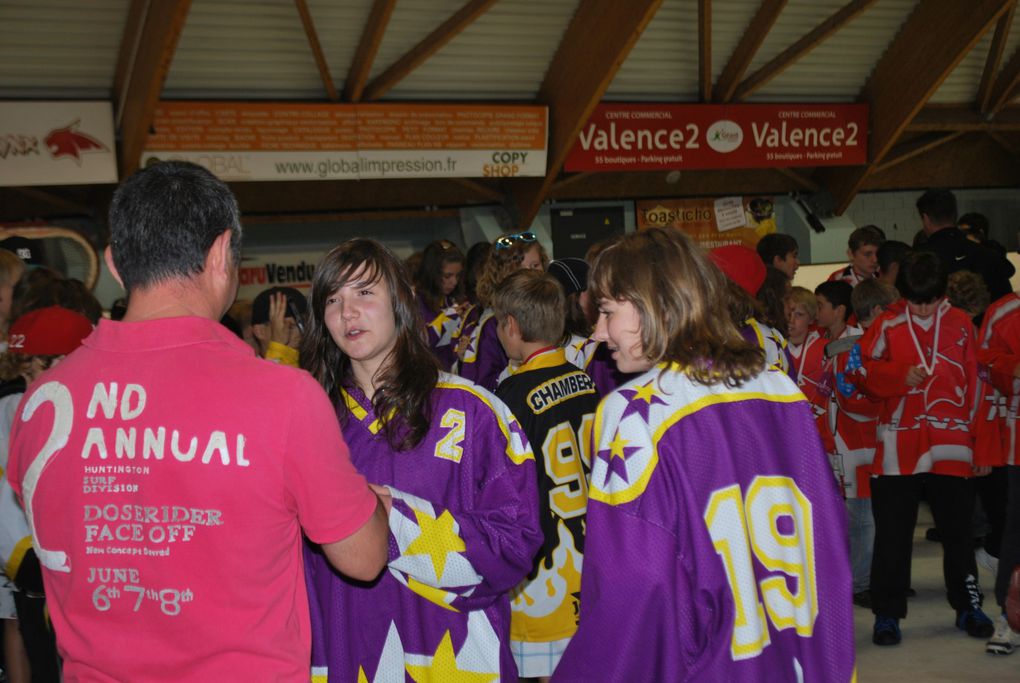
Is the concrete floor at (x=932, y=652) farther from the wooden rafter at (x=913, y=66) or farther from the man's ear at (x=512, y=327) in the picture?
the wooden rafter at (x=913, y=66)

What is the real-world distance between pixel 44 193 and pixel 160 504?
37.3 feet

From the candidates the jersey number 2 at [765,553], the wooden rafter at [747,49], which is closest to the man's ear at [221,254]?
the jersey number 2 at [765,553]

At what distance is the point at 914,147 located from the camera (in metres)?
15.8

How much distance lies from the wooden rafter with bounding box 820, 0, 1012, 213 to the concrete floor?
9479mm

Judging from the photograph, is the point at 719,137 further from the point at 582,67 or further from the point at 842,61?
the point at 582,67

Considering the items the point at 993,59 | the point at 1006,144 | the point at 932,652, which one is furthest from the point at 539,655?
the point at 1006,144

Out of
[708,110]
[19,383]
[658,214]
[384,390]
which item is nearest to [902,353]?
[384,390]

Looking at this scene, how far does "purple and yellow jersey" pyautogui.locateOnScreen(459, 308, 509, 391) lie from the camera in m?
5.14

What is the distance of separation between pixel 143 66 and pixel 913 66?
32.6 ft

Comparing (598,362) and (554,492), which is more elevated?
(598,362)

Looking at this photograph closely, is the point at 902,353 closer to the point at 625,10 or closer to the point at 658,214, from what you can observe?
the point at 625,10

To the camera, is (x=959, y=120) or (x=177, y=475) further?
(x=959, y=120)

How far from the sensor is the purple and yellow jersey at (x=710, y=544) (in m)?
1.82

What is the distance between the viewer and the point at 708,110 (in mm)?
13727
